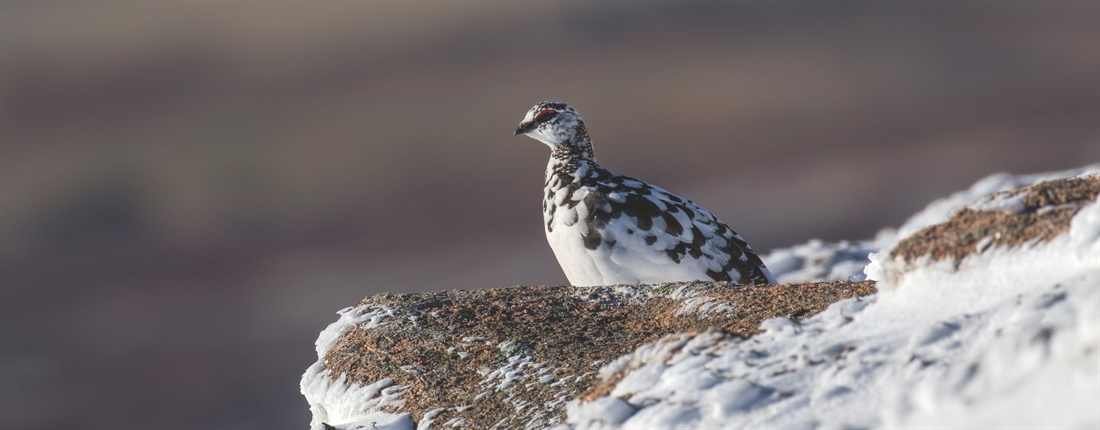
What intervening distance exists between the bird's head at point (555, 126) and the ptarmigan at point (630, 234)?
0.48 feet

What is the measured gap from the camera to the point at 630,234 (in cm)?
664

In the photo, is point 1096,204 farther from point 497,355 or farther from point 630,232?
point 630,232

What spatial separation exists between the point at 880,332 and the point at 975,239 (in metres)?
0.36

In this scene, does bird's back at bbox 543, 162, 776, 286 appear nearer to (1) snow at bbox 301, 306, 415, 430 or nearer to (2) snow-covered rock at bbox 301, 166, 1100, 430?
(1) snow at bbox 301, 306, 415, 430

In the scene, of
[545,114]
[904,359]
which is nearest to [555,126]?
[545,114]

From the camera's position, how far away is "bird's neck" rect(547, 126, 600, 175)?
7391mm

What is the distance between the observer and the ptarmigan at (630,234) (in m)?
6.64

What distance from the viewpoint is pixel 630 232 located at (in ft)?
21.8

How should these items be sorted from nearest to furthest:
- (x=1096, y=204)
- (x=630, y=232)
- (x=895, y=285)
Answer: (x=1096, y=204) → (x=895, y=285) → (x=630, y=232)

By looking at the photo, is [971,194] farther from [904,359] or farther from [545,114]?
[904,359]

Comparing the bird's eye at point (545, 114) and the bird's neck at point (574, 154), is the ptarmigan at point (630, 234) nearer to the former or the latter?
the bird's neck at point (574, 154)

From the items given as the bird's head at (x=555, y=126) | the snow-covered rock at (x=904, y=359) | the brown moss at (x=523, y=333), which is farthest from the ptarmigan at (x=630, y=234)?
the snow-covered rock at (x=904, y=359)

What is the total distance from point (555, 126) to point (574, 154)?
240mm

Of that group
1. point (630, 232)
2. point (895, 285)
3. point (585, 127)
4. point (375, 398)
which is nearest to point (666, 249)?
point (630, 232)
